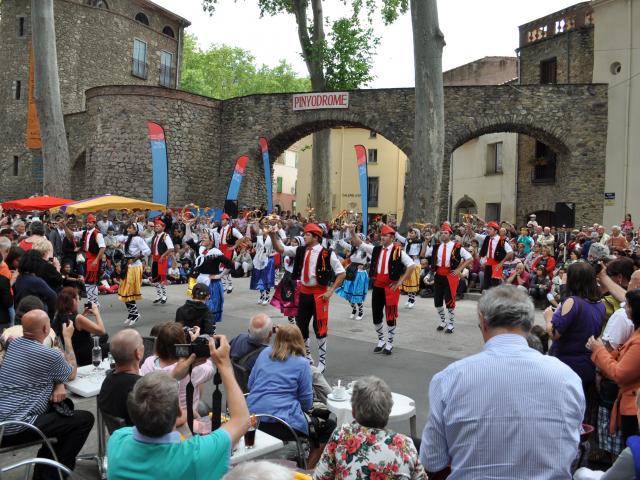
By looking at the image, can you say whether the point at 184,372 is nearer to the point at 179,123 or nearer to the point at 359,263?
the point at 359,263

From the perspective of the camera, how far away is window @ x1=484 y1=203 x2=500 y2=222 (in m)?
29.9

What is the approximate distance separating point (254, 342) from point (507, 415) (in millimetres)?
3308

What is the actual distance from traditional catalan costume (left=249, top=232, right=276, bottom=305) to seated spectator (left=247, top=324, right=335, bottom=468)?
8608 mm

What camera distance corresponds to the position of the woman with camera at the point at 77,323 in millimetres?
5777

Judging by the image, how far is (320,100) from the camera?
24172 mm

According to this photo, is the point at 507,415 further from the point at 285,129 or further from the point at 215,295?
the point at 285,129

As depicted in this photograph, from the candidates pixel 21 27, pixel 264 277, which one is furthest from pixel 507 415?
pixel 21 27

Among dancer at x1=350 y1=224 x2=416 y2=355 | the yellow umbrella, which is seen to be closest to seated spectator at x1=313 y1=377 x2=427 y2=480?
dancer at x1=350 y1=224 x2=416 y2=355

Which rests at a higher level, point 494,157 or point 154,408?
point 494,157

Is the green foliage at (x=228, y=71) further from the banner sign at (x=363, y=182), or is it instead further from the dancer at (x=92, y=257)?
the dancer at (x=92, y=257)

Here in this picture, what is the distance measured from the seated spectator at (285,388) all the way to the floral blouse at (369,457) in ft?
A: 4.86

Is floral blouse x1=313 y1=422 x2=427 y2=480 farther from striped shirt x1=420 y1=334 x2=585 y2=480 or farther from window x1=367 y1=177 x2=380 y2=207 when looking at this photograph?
window x1=367 y1=177 x2=380 y2=207

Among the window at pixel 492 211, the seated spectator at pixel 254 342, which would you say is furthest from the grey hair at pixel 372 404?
the window at pixel 492 211

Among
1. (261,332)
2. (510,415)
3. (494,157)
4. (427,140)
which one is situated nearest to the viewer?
(510,415)
